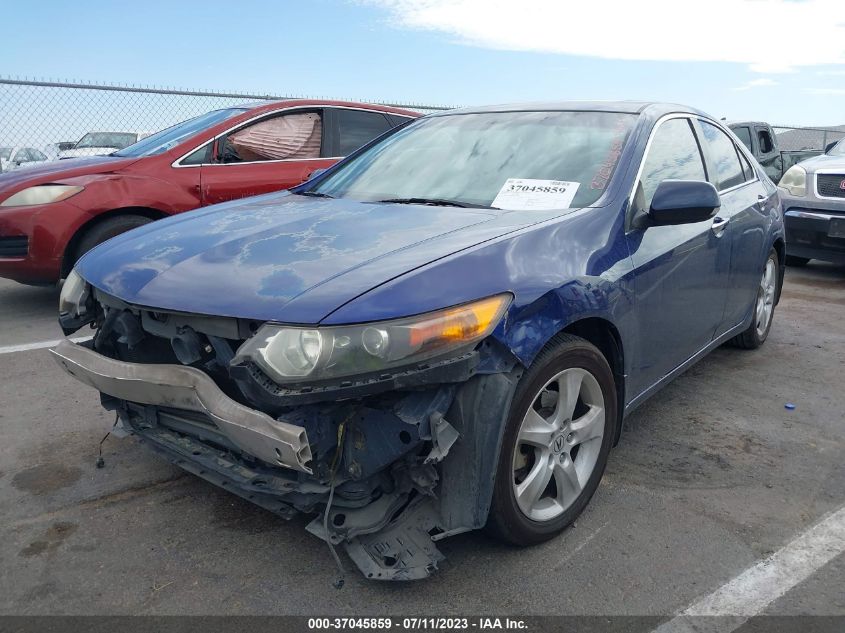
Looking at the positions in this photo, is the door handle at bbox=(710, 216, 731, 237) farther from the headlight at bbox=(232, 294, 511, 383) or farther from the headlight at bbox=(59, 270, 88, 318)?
the headlight at bbox=(59, 270, 88, 318)

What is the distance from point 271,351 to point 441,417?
0.51 metres

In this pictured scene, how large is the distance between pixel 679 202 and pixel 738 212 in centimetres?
125

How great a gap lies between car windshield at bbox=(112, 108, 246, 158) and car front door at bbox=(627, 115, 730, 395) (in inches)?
155

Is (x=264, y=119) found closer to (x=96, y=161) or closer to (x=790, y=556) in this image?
(x=96, y=161)

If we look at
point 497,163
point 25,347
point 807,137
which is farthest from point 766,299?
point 807,137

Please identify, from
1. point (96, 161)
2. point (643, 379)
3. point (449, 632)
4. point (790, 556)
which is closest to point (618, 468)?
point (643, 379)

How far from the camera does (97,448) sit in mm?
3234

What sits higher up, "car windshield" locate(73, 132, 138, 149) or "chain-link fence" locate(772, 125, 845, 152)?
"car windshield" locate(73, 132, 138, 149)

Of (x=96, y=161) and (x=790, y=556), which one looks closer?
(x=790, y=556)

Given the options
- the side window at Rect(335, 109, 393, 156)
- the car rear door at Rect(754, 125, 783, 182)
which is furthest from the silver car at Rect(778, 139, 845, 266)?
the side window at Rect(335, 109, 393, 156)

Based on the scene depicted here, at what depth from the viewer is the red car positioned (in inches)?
205

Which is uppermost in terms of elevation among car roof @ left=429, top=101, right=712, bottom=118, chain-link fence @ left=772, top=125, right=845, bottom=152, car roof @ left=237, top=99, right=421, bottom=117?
car roof @ left=429, top=101, right=712, bottom=118

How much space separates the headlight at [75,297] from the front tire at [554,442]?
1.70 meters

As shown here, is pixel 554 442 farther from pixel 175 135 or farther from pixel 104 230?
pixel 175 135
